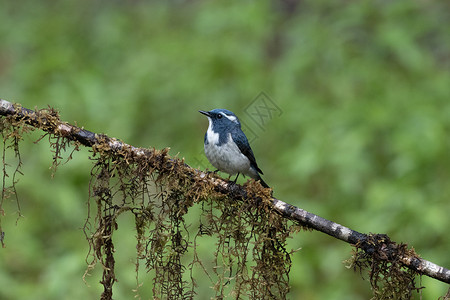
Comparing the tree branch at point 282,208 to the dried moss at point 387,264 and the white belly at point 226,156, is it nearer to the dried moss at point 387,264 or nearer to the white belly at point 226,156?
the dried moss at point 387,264

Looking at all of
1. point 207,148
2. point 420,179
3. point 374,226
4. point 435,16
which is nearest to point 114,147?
point 207,148

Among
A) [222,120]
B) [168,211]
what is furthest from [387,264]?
[222,120]

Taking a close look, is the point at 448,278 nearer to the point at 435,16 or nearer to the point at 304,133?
the point at 304,133

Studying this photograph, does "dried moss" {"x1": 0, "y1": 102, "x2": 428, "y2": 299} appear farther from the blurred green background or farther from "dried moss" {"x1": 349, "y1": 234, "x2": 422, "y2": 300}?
the blurred green background

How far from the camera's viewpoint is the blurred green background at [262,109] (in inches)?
204

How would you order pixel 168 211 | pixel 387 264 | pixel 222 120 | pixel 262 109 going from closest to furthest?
pixel 387 264 → pixel 168 211 → pixel 222 120 → pixel 262 109

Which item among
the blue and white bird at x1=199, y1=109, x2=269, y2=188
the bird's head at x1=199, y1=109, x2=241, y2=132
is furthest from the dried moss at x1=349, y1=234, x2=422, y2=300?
the bird's head at x1=199, y1=109, x2=241, y2=132

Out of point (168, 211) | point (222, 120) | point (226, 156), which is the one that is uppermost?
point (222, 120)

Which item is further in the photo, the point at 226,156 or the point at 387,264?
the point at 226,156

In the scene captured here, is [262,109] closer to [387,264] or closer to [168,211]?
[168,211]

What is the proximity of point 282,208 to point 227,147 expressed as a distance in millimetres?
1315

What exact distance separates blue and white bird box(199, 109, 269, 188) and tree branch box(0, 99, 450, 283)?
3.10 ft

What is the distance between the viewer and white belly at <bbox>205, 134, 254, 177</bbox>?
168 inches

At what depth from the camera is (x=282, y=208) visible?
310 cm
